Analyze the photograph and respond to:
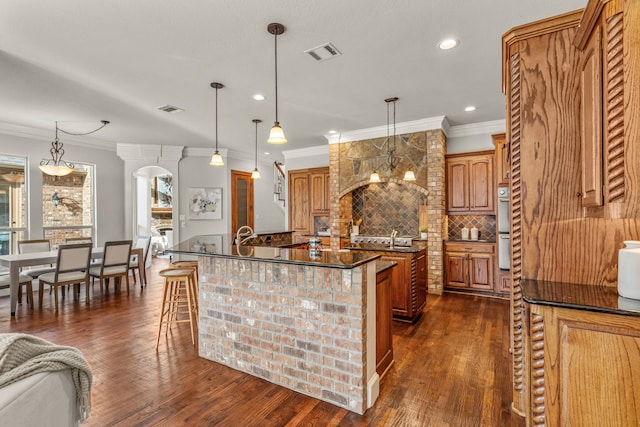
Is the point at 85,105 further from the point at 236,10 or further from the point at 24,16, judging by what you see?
the point at 236,10

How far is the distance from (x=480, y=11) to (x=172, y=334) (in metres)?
4.18

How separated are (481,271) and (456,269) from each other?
0.37 meters

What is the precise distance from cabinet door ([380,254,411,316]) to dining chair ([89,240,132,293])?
4216mm

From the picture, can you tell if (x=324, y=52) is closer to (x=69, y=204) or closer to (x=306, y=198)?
(x=306, y=198)

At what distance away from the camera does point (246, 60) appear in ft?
10.3

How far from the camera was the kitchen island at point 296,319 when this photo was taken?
6.95ft

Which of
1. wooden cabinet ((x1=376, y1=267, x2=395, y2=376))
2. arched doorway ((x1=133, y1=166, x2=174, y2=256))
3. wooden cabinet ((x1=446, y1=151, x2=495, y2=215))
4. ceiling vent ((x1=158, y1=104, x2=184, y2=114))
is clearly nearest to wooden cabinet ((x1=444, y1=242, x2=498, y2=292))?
wooden cabinet ((x1=446, y1=151, x2=495, y2=215))

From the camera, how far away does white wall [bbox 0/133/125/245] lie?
5496 mm

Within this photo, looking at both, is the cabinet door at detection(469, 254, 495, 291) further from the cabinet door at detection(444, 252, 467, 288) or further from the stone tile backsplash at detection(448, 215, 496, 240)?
the stone tile backsplash at detection(448, 215, 496, 240)

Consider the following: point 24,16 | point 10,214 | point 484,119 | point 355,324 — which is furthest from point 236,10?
point 10,214


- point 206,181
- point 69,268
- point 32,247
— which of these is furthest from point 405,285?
point 32,247

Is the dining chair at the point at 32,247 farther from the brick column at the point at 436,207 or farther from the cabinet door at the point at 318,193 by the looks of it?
the brick column at the point at 436,207

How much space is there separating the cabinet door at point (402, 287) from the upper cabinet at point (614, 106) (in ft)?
7.71

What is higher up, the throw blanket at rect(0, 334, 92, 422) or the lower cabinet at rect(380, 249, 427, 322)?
the throw blanket at rect(0, 334, 92, 422)
